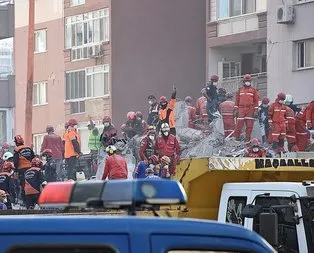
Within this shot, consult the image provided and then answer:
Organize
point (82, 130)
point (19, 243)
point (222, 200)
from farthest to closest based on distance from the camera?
1. point (82, 130)
2. point (222, 200)
3. point (19, 243)

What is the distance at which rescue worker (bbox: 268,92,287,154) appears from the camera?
27.1 m

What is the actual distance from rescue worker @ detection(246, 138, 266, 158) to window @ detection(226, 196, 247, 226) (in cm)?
1461

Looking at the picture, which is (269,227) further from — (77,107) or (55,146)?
(77,107)

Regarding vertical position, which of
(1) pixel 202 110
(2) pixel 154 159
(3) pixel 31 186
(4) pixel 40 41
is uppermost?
(4) pixel 40 41

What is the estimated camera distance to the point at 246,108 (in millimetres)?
27531

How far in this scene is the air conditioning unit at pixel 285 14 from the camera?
3884 cm

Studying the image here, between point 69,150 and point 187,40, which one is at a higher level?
point 187,40

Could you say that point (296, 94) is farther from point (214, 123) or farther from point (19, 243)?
point (19, 243)

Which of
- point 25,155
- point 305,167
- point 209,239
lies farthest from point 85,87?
point 209,239

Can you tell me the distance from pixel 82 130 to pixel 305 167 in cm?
3873

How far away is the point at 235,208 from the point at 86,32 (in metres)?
41.5

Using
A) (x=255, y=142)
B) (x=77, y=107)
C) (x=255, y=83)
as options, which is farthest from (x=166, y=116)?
(x=77, y=107)

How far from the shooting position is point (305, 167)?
10.0 m

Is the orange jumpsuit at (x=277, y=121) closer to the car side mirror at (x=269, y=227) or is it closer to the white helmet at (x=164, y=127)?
the white helmet at (x=164, y=127)
